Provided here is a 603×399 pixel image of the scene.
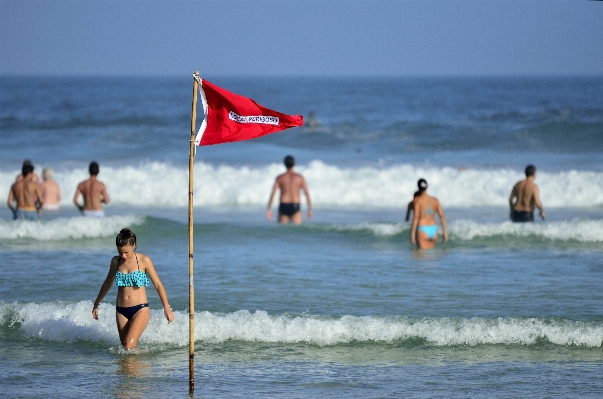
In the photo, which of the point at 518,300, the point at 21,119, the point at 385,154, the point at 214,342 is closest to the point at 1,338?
the point at 214,342

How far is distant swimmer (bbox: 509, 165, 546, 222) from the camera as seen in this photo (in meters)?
14.0

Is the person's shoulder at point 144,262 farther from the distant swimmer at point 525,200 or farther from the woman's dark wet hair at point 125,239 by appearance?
the distant swimmer at point 525,200

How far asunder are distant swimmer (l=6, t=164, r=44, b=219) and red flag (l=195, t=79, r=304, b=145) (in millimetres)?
8530

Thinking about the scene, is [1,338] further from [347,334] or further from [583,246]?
[583,246]

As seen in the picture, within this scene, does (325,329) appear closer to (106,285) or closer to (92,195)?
(106,285)

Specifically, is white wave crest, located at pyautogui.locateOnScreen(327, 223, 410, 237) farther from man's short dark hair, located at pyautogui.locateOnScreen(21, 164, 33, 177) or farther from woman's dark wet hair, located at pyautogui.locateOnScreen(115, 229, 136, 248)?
woman's dark wet hair, located at pyautogui.locateOnScreen(115, 229, 136, 248)

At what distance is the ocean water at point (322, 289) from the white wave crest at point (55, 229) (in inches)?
1.2

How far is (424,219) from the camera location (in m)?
12.4

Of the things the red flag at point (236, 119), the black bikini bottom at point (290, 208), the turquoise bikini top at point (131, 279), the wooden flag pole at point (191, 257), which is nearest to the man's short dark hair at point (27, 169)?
the black bikini bottom at point (290, 208)

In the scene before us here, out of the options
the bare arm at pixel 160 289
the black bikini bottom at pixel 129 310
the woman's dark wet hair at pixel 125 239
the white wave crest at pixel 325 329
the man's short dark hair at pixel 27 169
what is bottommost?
the white wave crest at pixel 325 329

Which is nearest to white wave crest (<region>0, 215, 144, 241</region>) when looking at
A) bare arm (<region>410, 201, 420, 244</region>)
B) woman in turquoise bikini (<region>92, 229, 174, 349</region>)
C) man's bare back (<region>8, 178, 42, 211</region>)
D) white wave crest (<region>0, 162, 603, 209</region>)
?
man's bare back (<region>8, 178, 42, 211</region>)

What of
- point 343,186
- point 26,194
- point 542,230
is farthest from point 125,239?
point 343,186

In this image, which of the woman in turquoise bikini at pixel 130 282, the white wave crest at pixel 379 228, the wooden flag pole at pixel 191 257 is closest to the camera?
the wooden flag pole at pixel 191 257

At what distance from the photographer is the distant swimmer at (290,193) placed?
48.8 ft
